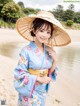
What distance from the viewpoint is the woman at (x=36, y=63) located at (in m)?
2.72

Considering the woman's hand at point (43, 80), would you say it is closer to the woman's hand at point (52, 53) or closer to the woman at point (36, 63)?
the woman at point (36, 63)

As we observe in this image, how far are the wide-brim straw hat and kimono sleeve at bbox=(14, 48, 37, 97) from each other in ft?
1.11

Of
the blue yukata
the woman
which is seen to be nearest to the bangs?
the woman

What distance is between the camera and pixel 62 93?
6984 mm

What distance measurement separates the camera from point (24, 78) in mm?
2703

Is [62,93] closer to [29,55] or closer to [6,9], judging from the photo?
[29,55]

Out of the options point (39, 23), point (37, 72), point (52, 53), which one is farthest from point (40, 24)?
point (37, 72)

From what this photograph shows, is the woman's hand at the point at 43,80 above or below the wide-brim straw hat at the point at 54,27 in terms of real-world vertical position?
below

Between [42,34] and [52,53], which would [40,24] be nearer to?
[42,34]

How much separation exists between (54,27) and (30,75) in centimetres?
55

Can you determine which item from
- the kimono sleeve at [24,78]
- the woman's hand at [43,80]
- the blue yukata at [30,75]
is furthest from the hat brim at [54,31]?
the woman's hand at [43,80]

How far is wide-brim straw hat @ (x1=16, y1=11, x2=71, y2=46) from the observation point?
282 centimetres

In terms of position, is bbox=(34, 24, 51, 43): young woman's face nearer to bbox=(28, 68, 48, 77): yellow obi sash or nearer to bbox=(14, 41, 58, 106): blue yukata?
bbox=(14, 41, 58, 106): blue yukata

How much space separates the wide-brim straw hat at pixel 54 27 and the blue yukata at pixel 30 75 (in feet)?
0.72
